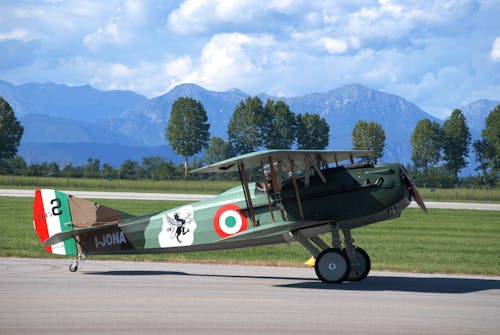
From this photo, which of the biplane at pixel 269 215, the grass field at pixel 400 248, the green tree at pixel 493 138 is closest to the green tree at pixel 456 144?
the green tree at pixel 493 138

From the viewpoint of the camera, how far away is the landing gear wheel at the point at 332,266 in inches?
503

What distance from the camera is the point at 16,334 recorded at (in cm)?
819

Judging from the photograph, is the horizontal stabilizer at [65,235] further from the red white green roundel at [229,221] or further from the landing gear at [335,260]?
the landing gear at [335,260]

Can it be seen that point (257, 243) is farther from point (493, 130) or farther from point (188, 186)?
point (493, 130)

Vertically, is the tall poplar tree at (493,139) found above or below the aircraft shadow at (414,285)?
above

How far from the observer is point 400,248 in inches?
833

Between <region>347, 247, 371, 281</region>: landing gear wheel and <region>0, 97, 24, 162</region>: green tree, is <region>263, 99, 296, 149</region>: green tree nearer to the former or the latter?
<region>0, 97, 24, 162</region>: green tree

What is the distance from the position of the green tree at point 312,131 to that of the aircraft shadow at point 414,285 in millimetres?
89669

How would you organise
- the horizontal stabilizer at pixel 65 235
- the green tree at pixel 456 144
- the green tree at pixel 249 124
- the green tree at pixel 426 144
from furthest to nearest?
the green tree at pixel 249 124, the green tree at pixel 426 144, the green tree at pixel 456 144, the horizontal stabilizer at pixel 65 235

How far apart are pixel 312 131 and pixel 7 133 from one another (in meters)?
45.8

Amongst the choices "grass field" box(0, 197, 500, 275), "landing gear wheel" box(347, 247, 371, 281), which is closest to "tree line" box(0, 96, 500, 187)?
"grass field" box(0, 197, 500, 275)

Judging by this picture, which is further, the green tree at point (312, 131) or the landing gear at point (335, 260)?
the green tree at point (312, 131)

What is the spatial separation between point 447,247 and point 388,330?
13.7 m

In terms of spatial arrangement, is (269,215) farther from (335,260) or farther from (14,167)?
(14,167)
